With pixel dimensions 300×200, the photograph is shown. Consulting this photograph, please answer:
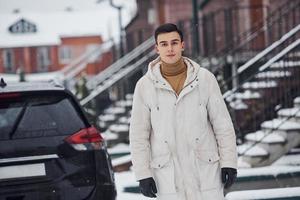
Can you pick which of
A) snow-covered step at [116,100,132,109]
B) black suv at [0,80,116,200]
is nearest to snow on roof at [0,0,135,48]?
snow-covered step at [116,100,132,109]

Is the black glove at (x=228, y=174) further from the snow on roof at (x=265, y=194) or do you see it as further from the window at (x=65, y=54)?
the window at (x=65, y=54)

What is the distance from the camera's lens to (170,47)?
3.44m

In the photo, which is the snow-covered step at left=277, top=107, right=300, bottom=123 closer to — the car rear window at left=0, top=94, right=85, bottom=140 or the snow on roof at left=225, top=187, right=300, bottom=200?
the snow on roof at left=225, top=187, right=300, bottom=200

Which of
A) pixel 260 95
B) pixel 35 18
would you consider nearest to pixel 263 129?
pixel 260 95

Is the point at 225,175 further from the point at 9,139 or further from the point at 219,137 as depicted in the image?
the point at 9,139

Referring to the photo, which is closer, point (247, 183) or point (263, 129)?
point (247, 183)

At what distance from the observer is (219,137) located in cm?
348

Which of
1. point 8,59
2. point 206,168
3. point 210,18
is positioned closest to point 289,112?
point 206,168

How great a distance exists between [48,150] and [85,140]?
34 centimetres

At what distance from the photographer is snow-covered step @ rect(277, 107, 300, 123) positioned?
7.52m

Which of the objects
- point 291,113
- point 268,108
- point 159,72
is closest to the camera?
point 159,72

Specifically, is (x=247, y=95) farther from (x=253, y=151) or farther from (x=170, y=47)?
(x=170, y=47)

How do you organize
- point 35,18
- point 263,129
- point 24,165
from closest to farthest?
point 24,165
point 263,129
point 35,18

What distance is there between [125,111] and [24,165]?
9.19 m
